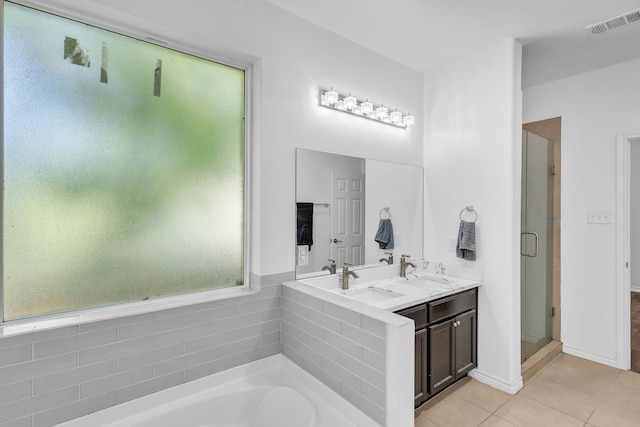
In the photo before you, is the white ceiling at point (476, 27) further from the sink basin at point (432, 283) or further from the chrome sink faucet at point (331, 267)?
the sink basin at point (432, 283)

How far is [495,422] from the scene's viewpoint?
2.20 metres

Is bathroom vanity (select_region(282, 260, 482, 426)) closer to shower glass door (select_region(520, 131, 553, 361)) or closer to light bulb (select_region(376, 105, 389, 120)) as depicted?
shower glass door (select_region(520, 131, 553, 361))

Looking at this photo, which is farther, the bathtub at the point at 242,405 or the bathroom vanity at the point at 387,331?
the bathtub at the point at 242,405

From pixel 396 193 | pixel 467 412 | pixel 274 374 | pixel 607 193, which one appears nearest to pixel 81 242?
pixel 274 374

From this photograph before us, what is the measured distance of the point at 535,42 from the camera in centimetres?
260

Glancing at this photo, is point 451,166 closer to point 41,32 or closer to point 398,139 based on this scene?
point 398,139

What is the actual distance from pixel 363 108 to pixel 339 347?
71.6 inches

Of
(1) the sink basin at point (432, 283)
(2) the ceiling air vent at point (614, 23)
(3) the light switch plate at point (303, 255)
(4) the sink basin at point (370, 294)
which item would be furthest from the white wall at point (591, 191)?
(3) the light switch plate at point (303, 255)

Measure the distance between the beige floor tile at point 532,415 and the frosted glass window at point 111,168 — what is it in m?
2.18

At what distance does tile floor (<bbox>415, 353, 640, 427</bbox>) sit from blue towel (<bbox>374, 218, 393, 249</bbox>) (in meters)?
1.26

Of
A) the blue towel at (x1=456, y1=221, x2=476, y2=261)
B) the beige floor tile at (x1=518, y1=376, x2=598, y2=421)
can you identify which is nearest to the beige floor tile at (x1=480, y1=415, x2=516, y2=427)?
the beige floor tile at (x1=518, y1=376, x2=598, y2=421)

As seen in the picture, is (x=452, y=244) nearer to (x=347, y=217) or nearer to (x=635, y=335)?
(x=347, y=217)

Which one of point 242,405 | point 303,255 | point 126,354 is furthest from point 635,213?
point 126,354

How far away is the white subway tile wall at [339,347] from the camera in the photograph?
1516 mm
